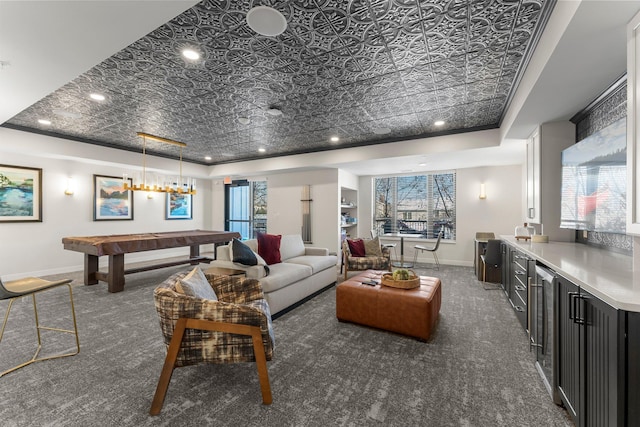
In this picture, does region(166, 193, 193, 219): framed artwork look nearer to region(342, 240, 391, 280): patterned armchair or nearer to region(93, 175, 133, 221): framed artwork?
region(93, 175, 133, 221): framed artwork

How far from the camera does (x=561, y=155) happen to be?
3.18 m

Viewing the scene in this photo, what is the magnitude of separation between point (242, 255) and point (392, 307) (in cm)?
182

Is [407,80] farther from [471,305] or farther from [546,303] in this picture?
[471,305]

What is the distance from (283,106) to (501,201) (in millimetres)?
5166

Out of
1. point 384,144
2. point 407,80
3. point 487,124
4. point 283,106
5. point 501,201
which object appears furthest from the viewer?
point 501,201

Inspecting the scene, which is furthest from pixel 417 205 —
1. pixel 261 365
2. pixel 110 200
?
pixel 110 200

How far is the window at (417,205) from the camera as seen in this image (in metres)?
6.73

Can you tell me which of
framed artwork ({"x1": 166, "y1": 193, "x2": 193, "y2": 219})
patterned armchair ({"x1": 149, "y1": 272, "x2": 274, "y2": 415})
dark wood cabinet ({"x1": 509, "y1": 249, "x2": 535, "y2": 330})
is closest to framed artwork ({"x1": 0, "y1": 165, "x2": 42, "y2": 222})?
framed artwork ({"x1": 166, "y1": 193, "x2": 193, "y2": 219})

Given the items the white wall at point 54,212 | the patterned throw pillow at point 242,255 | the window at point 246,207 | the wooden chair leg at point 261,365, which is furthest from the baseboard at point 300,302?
the white wall at point 54,212

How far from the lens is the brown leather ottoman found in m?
2.59

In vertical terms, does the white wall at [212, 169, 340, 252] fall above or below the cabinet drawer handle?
above

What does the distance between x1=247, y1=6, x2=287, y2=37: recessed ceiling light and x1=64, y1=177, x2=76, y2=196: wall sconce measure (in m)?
5.99

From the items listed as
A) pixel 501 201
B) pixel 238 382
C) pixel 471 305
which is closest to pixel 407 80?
pixel 471 305

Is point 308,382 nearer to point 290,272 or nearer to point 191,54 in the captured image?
point 290,272
